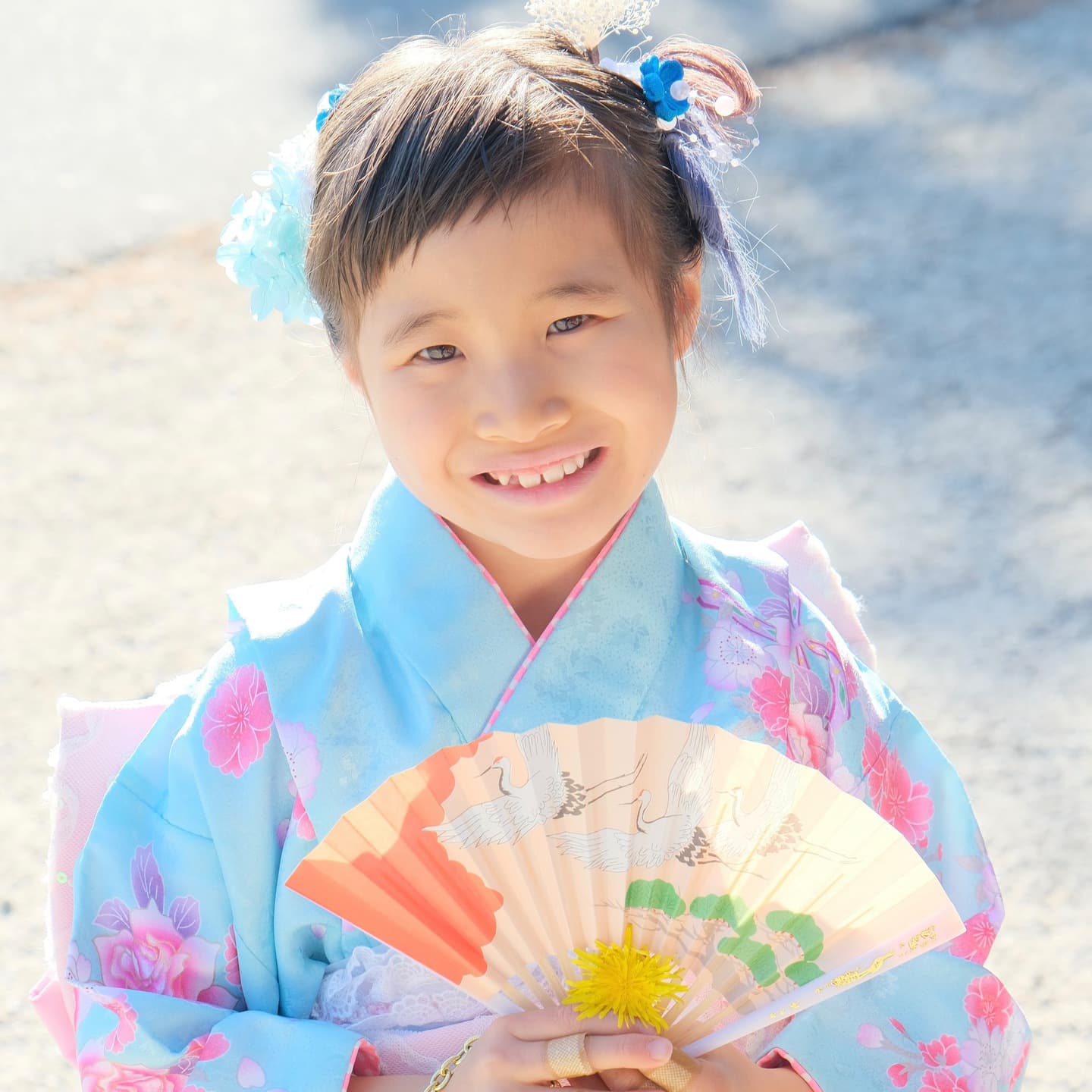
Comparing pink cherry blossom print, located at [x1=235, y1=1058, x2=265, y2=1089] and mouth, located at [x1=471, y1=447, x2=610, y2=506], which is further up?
mouth, located at [x1=471, y1=447, x2=610, y2=506]

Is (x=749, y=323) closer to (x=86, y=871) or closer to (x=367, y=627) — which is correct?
(x=367, y=627)

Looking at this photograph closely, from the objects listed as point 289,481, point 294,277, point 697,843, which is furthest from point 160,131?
point 697,843

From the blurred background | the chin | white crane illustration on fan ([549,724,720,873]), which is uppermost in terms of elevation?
the chin

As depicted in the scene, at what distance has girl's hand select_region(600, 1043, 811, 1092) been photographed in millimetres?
1181

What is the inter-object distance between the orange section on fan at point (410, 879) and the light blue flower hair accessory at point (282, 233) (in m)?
0.52

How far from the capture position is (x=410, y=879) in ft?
3.85

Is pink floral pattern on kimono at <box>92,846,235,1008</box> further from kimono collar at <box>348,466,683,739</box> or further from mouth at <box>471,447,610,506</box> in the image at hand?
mouth at <box>471,447,610,506</box>

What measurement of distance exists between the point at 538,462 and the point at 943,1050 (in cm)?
65

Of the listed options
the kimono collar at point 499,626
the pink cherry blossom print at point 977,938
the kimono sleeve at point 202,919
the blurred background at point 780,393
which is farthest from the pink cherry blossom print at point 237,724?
the blurred background at point 780,393

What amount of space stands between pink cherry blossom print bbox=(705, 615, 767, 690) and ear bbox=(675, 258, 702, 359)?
26cm

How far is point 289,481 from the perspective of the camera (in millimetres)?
3014

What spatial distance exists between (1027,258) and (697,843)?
2.61 m

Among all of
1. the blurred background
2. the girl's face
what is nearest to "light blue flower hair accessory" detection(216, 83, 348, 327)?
the girl's face

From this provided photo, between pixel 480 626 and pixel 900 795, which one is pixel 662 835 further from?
pixel 900 795
